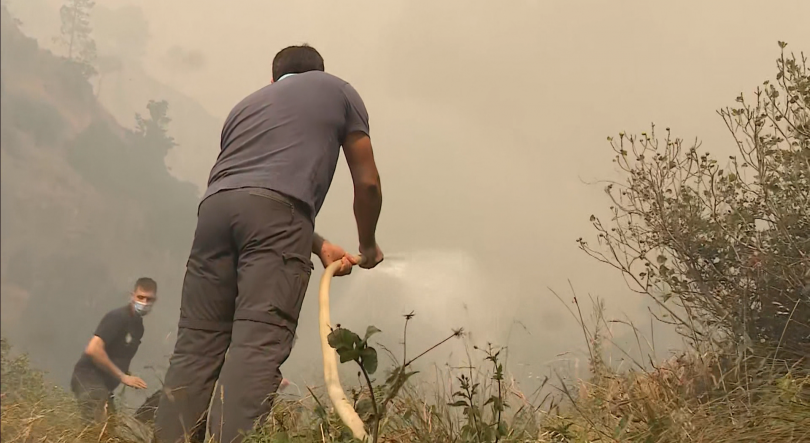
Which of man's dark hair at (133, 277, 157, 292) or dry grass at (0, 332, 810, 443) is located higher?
man's dark hair at (133, 277, 157, 292)

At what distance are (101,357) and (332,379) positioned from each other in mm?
2445

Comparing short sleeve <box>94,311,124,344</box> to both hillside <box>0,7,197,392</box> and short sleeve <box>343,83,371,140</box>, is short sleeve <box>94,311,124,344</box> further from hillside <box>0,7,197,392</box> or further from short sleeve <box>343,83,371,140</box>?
short sleeve <box>343,83,371,140</box>

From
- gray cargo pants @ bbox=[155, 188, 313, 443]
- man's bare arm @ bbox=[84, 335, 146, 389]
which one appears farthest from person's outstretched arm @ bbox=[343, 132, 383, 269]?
man's bare arm @ bbox=[84, 335, 146, 389]

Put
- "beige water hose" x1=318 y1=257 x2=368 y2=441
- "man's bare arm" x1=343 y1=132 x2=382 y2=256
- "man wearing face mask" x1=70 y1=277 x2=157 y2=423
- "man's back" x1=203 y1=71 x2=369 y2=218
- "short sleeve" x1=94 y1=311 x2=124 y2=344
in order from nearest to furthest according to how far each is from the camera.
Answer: "beige water hose" x1=318 y1=257 x2=368 y2=441 < "man's back" x1=203 y1=71 x2=369 y2=218 < "man's bare arm" x1=343 y1=132 x2=382 y2=256 < "man wearing face mask" x1=70 y1=277 x2=157 y2=423 < "short sleeve" x1=94 y1=311 x2=124 y2=344

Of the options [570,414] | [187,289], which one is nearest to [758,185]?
[570,414]

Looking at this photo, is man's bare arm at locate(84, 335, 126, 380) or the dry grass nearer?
the dry grass

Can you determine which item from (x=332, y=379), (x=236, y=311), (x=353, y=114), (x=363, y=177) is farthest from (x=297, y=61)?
(x=332, y=379)

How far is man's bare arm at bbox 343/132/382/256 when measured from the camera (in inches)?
80.0

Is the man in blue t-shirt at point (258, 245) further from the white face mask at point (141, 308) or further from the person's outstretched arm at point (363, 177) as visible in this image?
the white face mask at point (141, 308)

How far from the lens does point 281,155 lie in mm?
1945

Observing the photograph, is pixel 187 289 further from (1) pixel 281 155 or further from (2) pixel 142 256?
(2) pixel 142 256

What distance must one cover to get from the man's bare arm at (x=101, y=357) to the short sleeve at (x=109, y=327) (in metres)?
0.04

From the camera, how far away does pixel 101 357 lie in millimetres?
3447

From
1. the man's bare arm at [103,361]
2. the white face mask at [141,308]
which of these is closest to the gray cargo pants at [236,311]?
the man's bare arm at [103,361]
